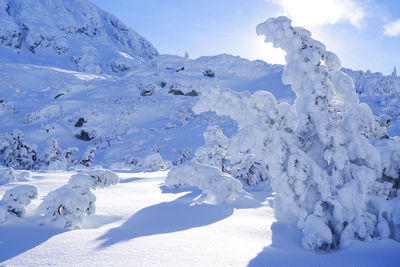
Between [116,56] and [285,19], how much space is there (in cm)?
4840

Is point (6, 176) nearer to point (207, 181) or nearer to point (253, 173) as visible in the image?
point (207, 181)

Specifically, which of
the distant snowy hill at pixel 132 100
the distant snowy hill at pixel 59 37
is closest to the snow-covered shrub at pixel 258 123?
the distant snowy hill at pixel 132 100

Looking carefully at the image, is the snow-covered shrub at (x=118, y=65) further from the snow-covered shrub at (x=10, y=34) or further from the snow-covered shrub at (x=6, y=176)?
the snow-covered shrub at (x=6, y=176)

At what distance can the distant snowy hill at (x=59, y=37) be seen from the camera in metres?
42.8

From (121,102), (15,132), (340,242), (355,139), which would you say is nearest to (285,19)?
(355,139)

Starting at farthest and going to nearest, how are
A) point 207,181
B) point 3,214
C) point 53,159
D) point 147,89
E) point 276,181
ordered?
point 147,89 → point 53,159 → point 207,181 → point 276,181 → point 3,214

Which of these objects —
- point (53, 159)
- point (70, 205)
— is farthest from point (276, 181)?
point (53, 159)

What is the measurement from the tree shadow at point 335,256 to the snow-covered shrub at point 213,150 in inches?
193

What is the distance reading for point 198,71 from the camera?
26.5 meters

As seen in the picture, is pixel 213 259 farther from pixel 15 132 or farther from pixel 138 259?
pixel 15 132

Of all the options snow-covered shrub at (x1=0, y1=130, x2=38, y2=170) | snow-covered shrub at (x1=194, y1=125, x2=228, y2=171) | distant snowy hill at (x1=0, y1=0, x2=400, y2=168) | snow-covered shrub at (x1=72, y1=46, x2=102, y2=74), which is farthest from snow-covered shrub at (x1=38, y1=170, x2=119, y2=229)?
snow-covered shrub at (x1=72, y1=46, x2=102, y2=74)

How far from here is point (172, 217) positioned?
319cm

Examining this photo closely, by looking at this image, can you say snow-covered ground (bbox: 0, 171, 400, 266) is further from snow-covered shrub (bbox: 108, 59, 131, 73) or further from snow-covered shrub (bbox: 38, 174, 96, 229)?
snow-covered shrub (bbox: 108, 59, 131, 73)

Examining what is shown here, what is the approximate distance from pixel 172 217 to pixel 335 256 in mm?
1729
